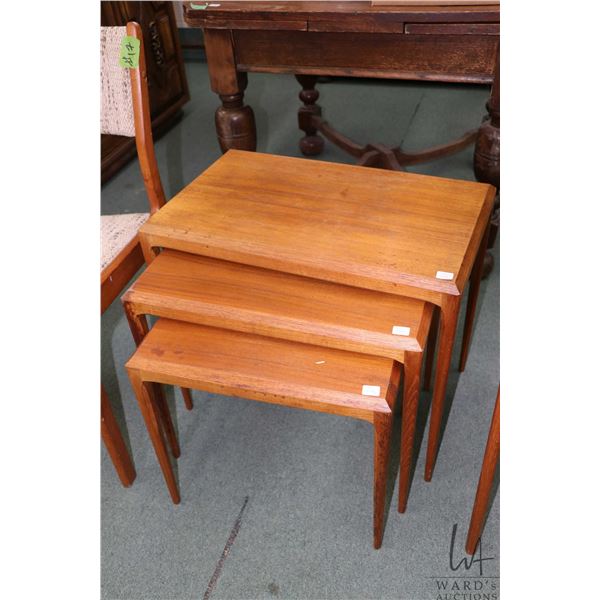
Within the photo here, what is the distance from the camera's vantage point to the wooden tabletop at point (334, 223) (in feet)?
3.18

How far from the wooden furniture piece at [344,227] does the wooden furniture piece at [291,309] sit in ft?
0.14

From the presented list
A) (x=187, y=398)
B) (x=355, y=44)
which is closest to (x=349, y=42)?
(x=355, y=44)

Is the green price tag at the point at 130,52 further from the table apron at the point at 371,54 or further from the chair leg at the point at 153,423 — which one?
the chair leg at the point at 153,423

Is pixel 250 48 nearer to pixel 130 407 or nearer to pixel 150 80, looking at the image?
pixel 130 407

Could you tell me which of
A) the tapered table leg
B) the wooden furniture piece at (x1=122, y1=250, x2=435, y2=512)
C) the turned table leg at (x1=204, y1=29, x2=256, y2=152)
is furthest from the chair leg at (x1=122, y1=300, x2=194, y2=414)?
the turned table leg at (x1=204, y1=29, x2=256, y2=152)

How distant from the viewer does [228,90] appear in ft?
5.14

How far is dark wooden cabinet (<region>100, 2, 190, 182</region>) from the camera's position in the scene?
2.49 m

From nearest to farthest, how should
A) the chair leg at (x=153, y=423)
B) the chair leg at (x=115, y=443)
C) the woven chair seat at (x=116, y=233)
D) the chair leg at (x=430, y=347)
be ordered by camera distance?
the chair leg at (x=153, y=423) < the chair leg at (x=115, y=443) < the woven chair seat at (x=116, y=233) < the chair leg at (x=430, y=347)

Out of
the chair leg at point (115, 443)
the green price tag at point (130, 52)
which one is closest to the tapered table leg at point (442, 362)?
the chair leg at point (115, 443)

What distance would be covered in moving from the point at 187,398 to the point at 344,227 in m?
0.68

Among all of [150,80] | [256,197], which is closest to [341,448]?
[256,197]

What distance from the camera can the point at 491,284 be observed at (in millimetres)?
1852

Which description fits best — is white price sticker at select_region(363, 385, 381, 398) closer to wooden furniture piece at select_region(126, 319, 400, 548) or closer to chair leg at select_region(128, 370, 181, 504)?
wooden furniture piece at select_region(126, 319, 400, 548)

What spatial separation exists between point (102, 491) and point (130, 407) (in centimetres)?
25
